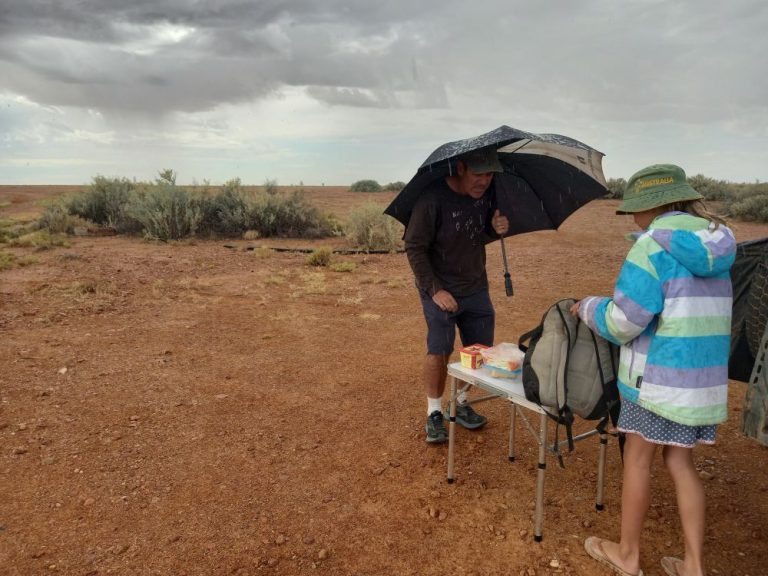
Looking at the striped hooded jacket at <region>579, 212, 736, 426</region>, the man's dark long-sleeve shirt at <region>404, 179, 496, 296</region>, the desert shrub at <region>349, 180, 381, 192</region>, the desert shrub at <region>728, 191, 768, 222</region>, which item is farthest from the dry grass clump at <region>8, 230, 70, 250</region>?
the desert shrub at <region>349, 180, 381, 192</region>

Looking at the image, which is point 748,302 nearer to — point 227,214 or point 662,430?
point 662,430

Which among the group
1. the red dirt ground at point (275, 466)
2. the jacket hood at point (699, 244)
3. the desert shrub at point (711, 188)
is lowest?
the red dirt ground at point (275, 466)

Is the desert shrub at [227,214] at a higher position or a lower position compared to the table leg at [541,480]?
higher

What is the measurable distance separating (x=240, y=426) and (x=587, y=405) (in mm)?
2715

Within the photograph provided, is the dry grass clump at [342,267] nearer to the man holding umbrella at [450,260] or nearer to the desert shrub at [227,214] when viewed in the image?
the desert shrub at [227,214]

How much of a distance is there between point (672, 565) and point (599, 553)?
32 cm

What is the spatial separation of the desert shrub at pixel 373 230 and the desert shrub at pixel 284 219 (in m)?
1.47

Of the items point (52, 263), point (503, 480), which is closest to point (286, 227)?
point (52, 263)

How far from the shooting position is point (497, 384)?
3.07 metres

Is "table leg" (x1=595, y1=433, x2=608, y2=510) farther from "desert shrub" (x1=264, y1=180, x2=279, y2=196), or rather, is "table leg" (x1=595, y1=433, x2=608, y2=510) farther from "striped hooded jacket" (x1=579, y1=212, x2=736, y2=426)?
"desert shrub" (x1=264, y1=180, x2=279, y2=196)

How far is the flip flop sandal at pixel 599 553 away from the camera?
8.90 ft

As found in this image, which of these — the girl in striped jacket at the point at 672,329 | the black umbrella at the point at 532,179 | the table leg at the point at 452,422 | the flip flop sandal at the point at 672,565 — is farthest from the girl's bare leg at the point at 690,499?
the black umbrella at the point at 532,179

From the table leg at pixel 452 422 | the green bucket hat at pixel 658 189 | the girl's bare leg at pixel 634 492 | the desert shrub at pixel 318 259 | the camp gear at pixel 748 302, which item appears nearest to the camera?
the green bucket hat at pixel 658 189

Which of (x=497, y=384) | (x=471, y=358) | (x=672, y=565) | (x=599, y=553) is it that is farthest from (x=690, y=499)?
(x=471, y=358)
